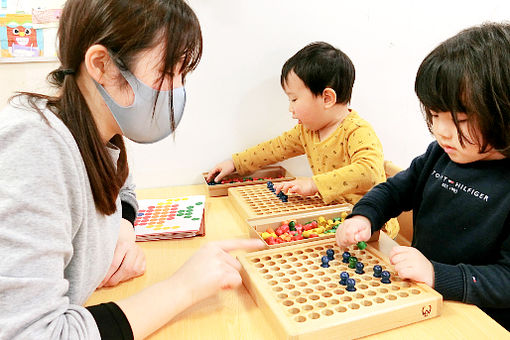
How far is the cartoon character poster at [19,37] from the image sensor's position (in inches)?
46.5

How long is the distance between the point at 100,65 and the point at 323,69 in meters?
0.81

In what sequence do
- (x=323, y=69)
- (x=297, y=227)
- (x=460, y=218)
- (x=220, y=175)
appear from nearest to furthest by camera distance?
(x=460, y=218) < (x=297, y=227) < (x=323, y=69) < (x=220, y=175)

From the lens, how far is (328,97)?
4.17 ft

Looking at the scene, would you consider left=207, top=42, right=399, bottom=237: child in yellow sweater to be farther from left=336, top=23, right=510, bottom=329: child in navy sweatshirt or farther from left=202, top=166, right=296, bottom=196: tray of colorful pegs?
left=336, top=23, right=510, bottom=329: child in navy sweatshirt

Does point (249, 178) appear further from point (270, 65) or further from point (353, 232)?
point (353, 232)

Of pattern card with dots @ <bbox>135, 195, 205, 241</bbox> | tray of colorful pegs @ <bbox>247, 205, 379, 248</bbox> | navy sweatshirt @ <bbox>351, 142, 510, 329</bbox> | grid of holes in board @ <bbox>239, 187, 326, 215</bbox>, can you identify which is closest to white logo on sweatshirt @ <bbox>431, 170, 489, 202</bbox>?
navy sweatshirt @ <bbox>351, 142, 510, 329</bbox>

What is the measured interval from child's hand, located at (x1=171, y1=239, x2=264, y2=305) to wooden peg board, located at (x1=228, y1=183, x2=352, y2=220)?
10.8 inches

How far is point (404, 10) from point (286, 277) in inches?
49.1

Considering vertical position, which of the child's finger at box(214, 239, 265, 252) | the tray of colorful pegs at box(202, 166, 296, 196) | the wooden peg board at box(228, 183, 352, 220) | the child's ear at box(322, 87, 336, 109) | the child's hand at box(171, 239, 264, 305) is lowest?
the tray of colorful pegs at box(202, 166, 296, 196)

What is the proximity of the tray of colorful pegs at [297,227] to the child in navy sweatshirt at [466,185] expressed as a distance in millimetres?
82

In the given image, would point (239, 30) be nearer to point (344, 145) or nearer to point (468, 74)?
point (344, 145)

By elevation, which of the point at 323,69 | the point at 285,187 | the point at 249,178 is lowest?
the point at 249,178

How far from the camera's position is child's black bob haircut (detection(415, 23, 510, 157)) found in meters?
0.68

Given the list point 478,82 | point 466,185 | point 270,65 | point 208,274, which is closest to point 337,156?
point 270,65
